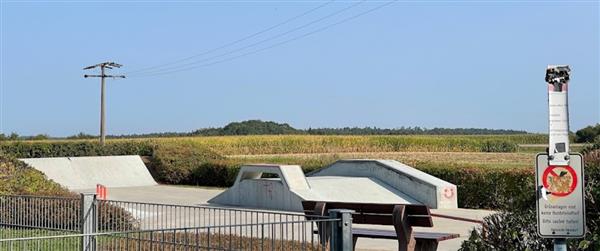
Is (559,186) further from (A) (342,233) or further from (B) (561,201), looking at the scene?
(A) (342,233)

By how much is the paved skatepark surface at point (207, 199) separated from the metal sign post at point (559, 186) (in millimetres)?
6229

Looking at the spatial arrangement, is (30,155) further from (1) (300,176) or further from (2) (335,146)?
(2) (335,146)

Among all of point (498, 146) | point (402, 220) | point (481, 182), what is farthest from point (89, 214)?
point (498, 146)

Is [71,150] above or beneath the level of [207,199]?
above

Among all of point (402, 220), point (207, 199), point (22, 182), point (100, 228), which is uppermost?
point (22, 182)

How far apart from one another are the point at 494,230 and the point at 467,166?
1629cm

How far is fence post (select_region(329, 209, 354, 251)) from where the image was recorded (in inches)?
279

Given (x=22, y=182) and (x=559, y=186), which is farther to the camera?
(x=22, y=182)

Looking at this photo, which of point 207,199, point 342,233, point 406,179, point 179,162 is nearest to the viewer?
point 342,233

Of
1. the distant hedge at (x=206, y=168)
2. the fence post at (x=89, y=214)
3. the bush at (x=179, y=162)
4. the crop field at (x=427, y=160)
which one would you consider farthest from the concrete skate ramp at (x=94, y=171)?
the fence post at (x=89, y=214)

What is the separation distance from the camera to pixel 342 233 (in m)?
7.09

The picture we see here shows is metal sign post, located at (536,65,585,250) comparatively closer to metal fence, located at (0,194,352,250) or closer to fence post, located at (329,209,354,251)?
fence post, located at (329,209,354,251)

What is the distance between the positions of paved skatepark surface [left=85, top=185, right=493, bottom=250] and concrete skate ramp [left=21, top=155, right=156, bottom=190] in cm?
160

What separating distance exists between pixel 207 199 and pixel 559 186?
66.0 feet
